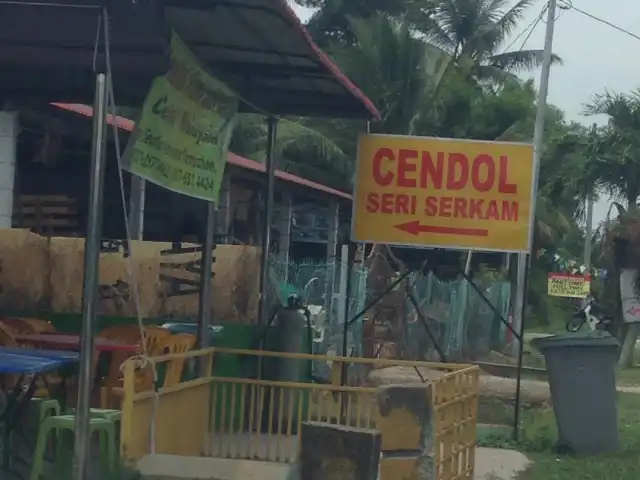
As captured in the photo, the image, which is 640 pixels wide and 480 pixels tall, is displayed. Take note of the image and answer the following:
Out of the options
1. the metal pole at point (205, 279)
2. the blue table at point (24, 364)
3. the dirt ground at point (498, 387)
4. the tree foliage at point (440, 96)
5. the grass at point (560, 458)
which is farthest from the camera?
the tree foliage at point (440, 96)

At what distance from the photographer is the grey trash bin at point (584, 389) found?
35.6 feet

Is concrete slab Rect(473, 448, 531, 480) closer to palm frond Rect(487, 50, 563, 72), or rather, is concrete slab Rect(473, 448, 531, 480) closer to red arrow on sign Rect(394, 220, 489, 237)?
red arrow on sign Rect(394, 220, 489, 237)

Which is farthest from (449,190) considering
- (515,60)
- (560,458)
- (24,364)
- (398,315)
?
(515,60)

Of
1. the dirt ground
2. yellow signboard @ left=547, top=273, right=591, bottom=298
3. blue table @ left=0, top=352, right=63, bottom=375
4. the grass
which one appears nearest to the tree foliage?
yellow signboard @ left=547, top=273, right=591, bottom=298

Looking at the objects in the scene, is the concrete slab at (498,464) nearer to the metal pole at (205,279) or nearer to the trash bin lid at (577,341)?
the trash bin lid at (577,341)

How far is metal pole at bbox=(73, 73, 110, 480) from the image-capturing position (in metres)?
5.84

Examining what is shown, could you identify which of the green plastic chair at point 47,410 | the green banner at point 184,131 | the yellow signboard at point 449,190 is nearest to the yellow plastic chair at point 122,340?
the green plastic chair at point 47,410

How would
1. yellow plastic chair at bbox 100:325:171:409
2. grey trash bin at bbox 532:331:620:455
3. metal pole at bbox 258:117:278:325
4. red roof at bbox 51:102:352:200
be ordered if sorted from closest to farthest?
1. yellow plastic chair at bbox 100:325:171:409
2. grey trash bin at bbox 532:331:620:455
3. metal pole at bbox 258:117:278:325
4. red roof at bbox 51:102:352:200

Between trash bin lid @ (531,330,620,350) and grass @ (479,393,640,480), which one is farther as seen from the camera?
trash bin lid @ (531,330,620,350)

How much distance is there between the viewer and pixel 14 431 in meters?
7.79

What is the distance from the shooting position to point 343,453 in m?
5.93

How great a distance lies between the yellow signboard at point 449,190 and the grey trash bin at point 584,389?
1.16m

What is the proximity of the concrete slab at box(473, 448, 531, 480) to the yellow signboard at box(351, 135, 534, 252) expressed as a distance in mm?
1967

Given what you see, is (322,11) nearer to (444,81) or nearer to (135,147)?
(444,81)
